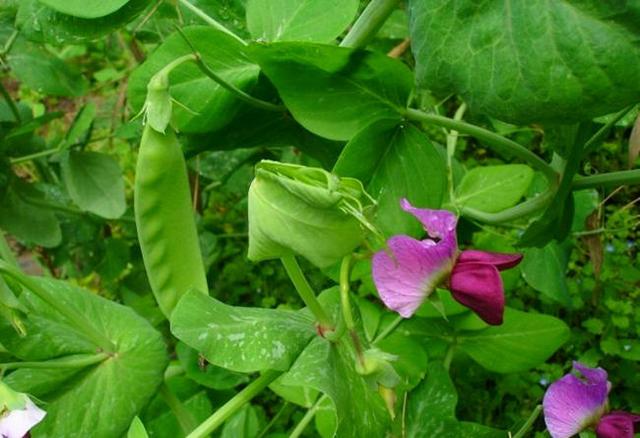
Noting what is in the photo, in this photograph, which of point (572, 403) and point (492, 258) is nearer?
point (492, 258)

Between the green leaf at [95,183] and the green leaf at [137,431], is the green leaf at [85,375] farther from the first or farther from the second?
the green leaf at [95,183]

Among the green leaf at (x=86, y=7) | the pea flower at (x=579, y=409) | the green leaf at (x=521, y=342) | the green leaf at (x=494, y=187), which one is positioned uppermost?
the green leaf at (x=86, y=7)

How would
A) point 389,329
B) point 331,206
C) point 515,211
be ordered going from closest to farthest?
1. point 331,206
2. point 515,211
3. point 389,329

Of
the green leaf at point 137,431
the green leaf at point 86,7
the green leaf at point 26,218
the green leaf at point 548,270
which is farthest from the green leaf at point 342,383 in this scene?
the green leaf at point 26,218

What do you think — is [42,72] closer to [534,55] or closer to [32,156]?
[32,156]

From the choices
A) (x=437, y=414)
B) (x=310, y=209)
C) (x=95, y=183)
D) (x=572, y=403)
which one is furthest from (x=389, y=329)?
(x=95, y=183)

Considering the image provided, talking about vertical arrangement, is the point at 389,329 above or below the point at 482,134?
below
